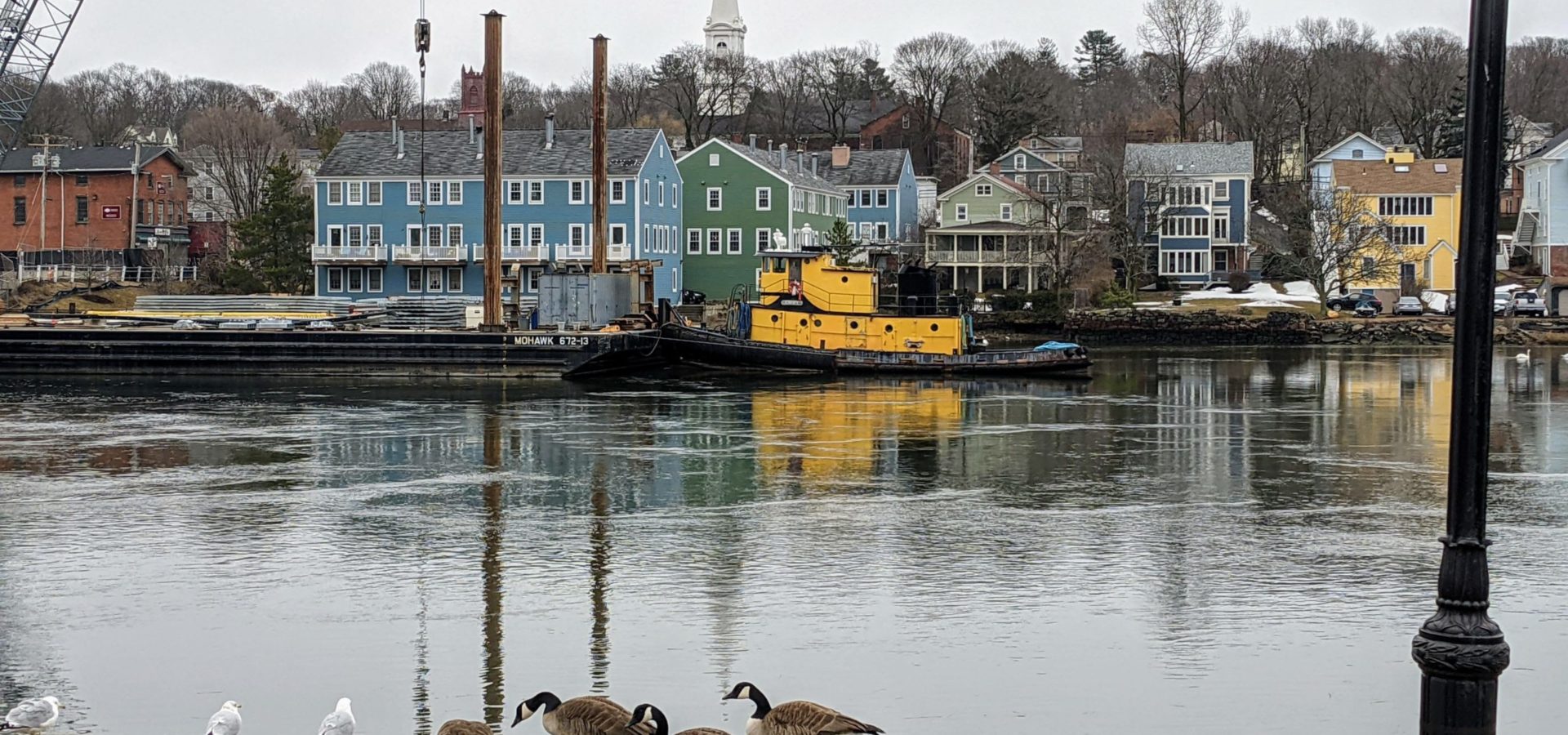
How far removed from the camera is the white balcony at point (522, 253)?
2430 inches

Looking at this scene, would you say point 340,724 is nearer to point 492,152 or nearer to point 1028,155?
point 492,152

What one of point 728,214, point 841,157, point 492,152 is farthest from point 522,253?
point 841,157

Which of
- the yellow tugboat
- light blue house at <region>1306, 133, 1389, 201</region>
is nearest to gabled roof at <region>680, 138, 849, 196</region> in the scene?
light blue house at <region>1306, 133, 1389, 201</region>

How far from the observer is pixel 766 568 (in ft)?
52.9

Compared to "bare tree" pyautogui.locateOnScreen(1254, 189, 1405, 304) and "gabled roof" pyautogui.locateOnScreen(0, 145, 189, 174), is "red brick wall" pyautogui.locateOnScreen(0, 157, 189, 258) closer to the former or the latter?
"gabled roof" pyautogui.locateOnScreen(0, 145, 189, 174)

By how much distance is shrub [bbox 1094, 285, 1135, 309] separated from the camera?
61750mm

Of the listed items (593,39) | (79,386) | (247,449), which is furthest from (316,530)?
(593,39)

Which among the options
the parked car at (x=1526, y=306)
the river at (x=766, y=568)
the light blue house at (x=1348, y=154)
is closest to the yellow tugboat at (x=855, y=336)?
the river at (x=766, y=568)

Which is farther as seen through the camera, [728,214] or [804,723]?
[728,214]

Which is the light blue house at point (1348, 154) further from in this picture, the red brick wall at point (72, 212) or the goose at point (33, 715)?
the goose at point (33, 715)

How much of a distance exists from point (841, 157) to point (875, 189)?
2.32 metres

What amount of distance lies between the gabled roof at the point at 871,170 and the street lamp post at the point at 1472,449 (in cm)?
7164

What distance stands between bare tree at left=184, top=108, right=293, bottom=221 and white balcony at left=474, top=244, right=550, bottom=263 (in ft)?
36.3

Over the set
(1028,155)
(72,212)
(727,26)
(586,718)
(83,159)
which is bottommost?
(586,718)
